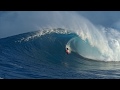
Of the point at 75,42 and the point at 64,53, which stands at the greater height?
the point at 75,42

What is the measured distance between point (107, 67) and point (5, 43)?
150cm

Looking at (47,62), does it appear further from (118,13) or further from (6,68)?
(118,13)

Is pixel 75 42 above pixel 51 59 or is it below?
above

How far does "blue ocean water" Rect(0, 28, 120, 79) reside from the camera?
3.13 metres

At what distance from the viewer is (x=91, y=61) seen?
128 inches

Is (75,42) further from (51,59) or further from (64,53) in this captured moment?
(51,59)

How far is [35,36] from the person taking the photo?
3.21m

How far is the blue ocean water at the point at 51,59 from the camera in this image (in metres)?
3.13

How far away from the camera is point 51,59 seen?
3.26m

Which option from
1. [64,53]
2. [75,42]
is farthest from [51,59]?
[75,42]
